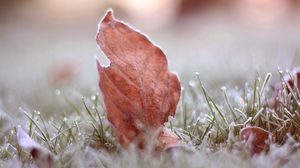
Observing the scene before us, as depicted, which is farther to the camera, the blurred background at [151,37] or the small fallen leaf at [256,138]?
the blurred background at [151,37]

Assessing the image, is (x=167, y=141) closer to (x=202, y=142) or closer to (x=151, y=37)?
(x=202, y=142)

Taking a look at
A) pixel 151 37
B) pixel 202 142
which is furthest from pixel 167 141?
pixel 151 37

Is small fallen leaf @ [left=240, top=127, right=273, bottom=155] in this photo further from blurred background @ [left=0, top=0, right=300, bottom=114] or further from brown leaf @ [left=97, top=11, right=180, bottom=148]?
blurred background @ [left=0, top=0, right=300, bottom=114]

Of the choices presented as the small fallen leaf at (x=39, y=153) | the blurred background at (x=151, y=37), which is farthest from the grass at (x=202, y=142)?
the blurred background at (x=151, y=37)

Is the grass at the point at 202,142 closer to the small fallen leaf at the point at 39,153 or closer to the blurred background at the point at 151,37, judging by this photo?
the small fallen leaf at the point at 39,153

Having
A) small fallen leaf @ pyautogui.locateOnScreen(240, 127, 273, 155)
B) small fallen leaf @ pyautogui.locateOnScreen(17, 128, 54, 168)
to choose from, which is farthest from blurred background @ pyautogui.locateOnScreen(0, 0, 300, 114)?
small fallen leaf @ pyautogui.locateOnScreen(240, 127, 273, 155)
